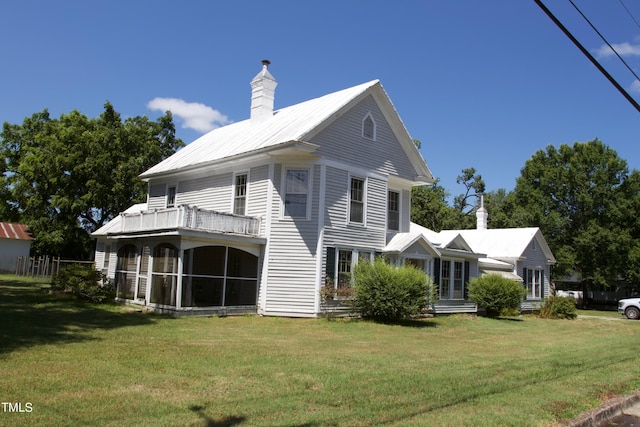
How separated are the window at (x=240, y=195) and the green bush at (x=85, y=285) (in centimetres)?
596

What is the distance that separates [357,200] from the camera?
68.3 ft

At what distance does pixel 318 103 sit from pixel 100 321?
42.6ft

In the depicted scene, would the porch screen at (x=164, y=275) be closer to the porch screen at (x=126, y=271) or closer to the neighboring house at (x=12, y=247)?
the porch screen at (x=126, y=271)

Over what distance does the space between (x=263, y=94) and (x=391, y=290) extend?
37.9 ft

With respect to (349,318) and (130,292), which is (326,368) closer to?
(349,318)

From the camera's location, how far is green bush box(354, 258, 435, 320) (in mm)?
17844

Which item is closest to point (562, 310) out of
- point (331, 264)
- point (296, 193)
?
point (331, 264)

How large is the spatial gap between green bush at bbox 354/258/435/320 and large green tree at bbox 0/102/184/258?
82.3 ft

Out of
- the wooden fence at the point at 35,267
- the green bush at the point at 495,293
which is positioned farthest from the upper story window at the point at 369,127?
the wooden fence at the point at 35,267

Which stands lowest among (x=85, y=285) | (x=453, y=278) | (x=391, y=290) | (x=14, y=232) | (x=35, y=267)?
(x=85, y=285)

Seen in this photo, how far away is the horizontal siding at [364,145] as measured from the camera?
19844mm

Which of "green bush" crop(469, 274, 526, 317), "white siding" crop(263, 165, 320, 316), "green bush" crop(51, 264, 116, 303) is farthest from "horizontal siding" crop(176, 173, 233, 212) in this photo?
"green bush" crop(469, 274, 526, 317)

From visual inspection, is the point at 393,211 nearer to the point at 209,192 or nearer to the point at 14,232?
the point at 209,192

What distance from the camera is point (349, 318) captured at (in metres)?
19.2
